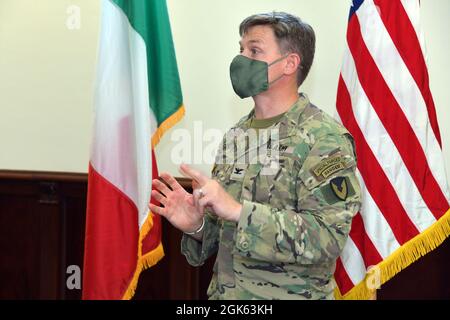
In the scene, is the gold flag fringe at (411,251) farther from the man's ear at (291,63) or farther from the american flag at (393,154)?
the man's ear at (291,63)

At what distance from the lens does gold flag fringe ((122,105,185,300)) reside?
2.11 m

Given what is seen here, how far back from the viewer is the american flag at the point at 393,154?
6.33ft

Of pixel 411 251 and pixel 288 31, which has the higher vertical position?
pixel 288 31

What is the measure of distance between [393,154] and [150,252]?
0.97 m

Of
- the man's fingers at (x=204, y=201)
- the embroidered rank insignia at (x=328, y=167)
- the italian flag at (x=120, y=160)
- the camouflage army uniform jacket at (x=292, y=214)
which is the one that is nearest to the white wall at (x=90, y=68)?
the italian flag at (x=120, y=160)

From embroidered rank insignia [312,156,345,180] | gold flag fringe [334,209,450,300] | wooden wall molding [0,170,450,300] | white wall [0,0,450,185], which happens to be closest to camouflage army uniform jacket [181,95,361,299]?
embroidered rank insignia [312,156,345,180]

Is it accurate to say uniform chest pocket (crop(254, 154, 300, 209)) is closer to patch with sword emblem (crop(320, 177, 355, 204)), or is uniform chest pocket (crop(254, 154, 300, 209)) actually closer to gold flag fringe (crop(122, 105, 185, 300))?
patch with sword emblem (crop(320, 177, 355, 204))

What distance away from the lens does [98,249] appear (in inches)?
82.7

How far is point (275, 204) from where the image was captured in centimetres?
141

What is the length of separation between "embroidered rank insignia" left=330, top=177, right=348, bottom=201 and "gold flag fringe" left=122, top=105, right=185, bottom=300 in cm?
98

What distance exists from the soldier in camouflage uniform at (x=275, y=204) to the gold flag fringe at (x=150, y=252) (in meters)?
0.50

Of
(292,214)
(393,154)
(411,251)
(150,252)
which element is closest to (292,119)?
(292,214)

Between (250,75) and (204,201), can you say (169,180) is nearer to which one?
(204,201)
